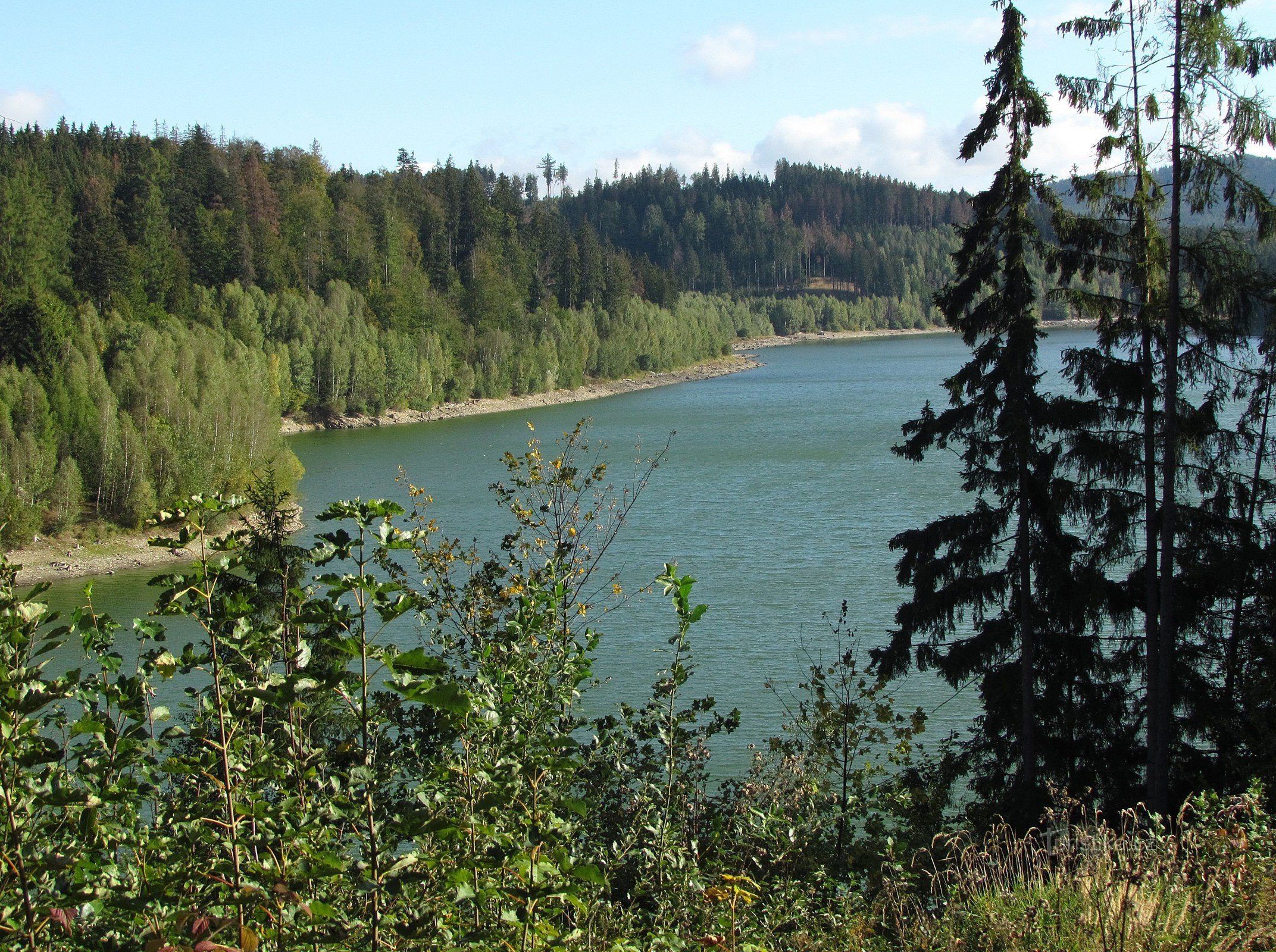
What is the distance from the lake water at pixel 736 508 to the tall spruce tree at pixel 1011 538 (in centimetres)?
346

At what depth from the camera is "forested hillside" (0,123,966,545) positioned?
33.0 meters

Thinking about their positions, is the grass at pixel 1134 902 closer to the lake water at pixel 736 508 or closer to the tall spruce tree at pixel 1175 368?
the lake water at pixel 736 508

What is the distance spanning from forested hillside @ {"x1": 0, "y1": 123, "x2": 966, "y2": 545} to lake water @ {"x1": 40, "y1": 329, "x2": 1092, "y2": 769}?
414cm

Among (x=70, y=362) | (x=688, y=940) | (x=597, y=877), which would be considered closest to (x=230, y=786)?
(x=597, y=877)

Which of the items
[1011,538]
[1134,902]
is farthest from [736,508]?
[1134,902]

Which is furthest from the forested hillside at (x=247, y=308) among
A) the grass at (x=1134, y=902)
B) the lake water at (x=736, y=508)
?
the grass at (x=1134, y=902)

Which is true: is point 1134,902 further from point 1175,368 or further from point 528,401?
point 528,401

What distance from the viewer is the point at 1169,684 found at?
402 inches

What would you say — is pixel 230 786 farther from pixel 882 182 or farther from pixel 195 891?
pixel 882 182

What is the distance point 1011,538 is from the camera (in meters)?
10.7

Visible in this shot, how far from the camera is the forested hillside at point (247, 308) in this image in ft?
108

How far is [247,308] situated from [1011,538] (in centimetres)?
5835

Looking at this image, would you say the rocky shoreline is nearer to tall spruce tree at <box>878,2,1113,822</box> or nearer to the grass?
tall spruce tree at <box>878,2,1113,822</box>

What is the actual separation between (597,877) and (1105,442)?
9141 mm
